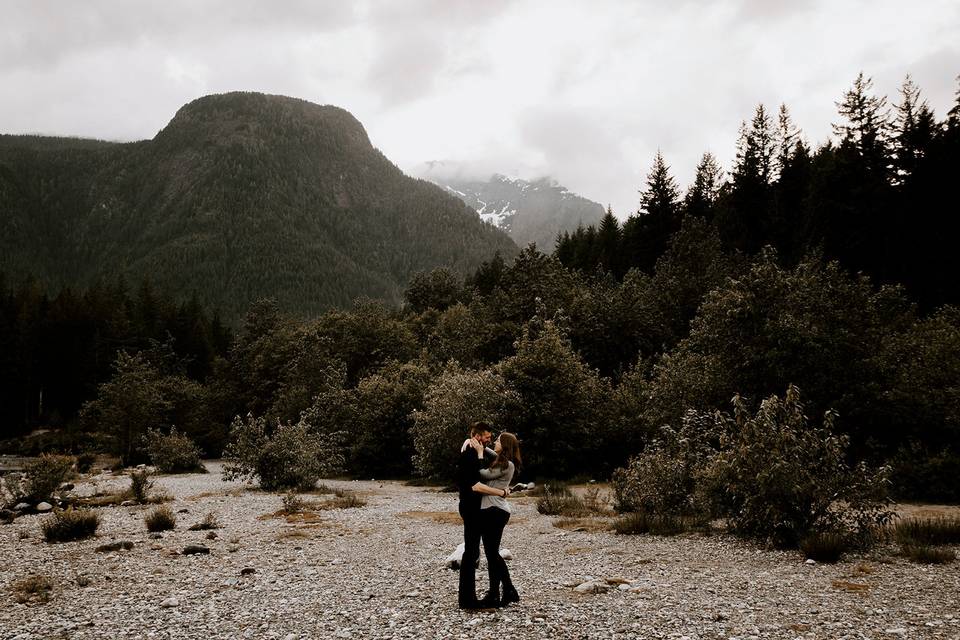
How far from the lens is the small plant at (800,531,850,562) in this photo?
11.2 meters

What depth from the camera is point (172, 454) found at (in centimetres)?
4228

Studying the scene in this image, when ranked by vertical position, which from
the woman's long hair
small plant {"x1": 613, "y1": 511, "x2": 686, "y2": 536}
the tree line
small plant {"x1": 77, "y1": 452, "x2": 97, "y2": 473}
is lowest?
small plant {"x1": 77, "y1": 452, "x2": 97, "y2": 473}

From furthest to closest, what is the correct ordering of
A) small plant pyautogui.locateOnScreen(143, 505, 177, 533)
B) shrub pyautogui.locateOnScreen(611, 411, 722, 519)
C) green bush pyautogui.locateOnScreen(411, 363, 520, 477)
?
green bush pyautogui.locateOnScreen(411, 363, 520, 477) → small plant pyautogui.locateOnScreen(143, 505, 177, 533) → shrub pyautogui.locateOnScreen(611, 411, 722, 519)

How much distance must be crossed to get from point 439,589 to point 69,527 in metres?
11.4

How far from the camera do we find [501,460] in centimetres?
841

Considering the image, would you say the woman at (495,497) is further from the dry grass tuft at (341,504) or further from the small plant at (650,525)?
the dry grass tuft at (341,504)

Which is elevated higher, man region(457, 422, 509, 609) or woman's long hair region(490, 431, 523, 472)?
woman's long hair region(490, 431, 523, 472)

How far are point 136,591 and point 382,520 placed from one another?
929 centimetres

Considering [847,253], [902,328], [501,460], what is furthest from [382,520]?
[847,253]

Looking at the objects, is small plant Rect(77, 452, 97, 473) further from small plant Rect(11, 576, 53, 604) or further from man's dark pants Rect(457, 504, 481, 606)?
man's dark pants Rect(457, 504, 481, 606)

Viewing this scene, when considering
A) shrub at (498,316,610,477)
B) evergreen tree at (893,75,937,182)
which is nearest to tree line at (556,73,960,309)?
evergreen tree at (893,75,937,182)

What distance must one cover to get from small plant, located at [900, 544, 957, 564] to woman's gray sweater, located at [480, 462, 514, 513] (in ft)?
26.8

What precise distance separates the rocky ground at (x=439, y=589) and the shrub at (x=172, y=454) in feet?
91.1

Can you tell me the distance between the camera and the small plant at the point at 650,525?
14.7 metres
